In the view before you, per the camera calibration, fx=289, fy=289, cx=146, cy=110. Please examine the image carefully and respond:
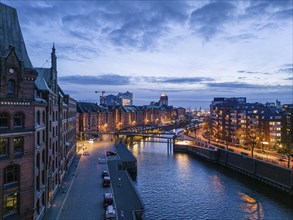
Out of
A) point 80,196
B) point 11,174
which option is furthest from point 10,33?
point 80,196

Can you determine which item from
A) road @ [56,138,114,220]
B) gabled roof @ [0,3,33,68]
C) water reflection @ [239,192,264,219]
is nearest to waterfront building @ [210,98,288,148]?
water reflection @ [239,192,264,219]

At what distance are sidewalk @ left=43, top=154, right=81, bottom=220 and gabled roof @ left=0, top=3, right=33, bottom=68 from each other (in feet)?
67.6

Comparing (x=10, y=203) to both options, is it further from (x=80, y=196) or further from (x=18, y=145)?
(x=80, y=196)

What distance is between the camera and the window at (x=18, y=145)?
32.6m

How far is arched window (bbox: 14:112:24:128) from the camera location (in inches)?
1280

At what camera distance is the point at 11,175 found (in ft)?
106

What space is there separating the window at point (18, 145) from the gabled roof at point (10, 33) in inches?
340

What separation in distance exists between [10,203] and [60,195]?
58.6ft

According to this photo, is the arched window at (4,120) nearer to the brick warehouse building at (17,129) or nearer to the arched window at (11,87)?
the brick warehouse building at (17,129)

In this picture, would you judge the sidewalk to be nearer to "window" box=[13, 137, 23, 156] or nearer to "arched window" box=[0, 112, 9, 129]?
"window" box=[13, 137, 23, 156]

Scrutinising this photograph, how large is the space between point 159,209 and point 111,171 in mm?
20576

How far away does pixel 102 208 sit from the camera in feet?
140

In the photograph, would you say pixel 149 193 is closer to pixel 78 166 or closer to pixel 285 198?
pixel 78 166

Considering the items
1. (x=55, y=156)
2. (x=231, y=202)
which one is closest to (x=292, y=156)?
(x=231, y=202)
